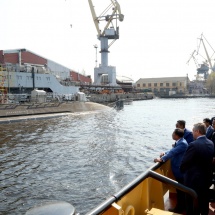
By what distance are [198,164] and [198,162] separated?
4 centimetres

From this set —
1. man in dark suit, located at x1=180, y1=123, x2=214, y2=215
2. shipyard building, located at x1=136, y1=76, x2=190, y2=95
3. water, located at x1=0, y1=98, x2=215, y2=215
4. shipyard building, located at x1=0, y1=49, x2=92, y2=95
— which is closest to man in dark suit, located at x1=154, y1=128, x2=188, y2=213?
man in dark suit, located at x1=180, y1=123, x2=214, y2=215

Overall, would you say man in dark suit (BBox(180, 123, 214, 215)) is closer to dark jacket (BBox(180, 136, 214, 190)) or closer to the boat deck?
dark jacket (BBox(180, 136, 214, 190))

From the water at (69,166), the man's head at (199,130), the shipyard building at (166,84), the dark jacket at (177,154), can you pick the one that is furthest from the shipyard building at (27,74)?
the shipyard building at (166,84)

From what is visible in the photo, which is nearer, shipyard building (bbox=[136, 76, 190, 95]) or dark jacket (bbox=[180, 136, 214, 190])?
dark jacket (bbox=[180, 136, 214, 190])

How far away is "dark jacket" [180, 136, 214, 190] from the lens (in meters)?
4.05

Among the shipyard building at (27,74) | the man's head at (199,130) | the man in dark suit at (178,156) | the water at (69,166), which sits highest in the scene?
the shipyard building at (27,74)

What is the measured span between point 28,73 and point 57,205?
46331 millimetres

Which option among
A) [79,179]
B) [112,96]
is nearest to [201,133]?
[79,179]

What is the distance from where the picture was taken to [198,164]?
13.5ft

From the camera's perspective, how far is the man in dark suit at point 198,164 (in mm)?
4059

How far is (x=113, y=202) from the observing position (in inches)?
118

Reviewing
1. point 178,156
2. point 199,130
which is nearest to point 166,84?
Result: point 178,156

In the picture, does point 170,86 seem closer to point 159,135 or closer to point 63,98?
point 63,98

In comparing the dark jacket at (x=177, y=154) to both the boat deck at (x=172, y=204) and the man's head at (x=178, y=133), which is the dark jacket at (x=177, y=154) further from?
the boat deck at (x=172, y=204)
